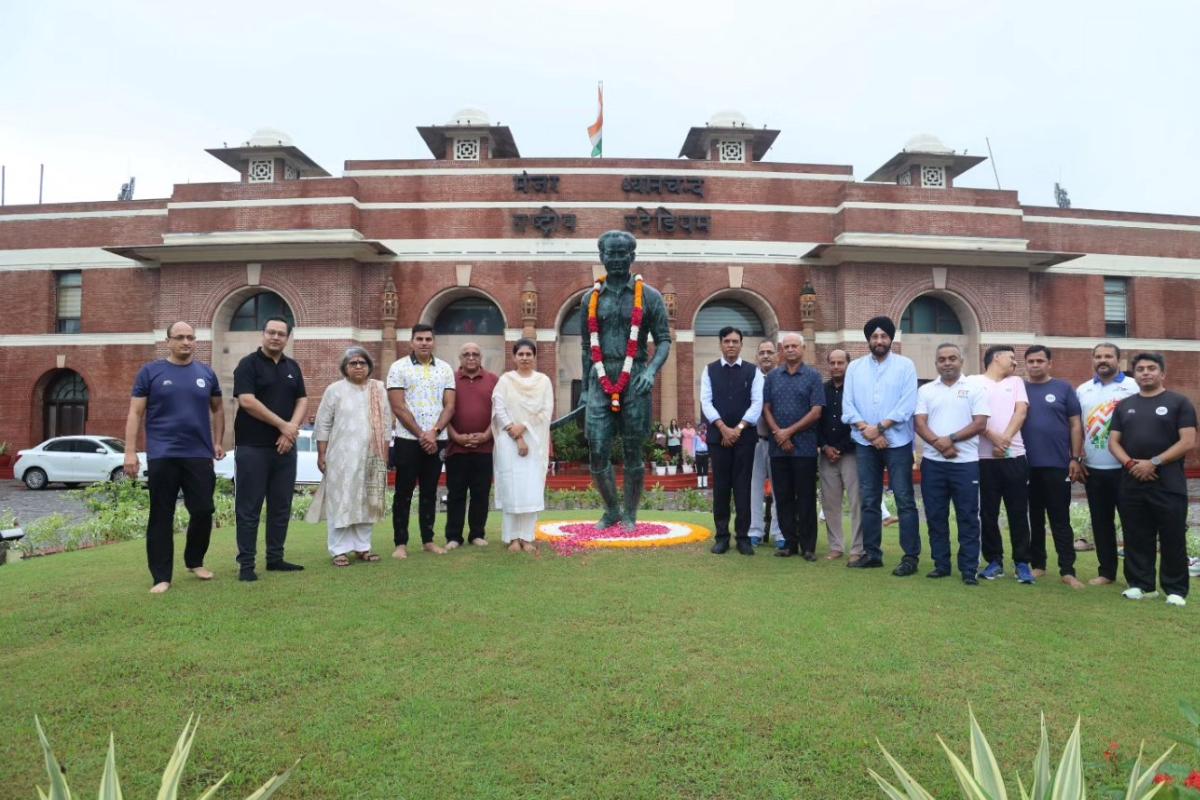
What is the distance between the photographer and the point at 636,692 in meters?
3.15

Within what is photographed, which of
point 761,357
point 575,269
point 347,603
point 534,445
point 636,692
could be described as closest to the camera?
point 636,692

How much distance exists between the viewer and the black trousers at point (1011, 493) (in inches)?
222

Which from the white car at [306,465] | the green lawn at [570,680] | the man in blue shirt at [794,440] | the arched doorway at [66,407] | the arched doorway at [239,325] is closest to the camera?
the green lawn at [570,680]

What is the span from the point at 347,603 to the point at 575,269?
18.2 m

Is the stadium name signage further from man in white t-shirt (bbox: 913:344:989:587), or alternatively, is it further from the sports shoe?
the sports shoe

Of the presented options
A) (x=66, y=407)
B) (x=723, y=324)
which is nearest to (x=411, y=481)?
(x=723, y=324)

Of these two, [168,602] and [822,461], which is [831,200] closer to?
[822,461]

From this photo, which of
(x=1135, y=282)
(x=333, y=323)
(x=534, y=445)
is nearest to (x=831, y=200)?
(x=1135, y=282)

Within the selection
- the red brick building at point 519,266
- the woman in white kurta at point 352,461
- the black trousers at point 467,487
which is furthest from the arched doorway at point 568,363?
the woman in white kurta at point 352,461

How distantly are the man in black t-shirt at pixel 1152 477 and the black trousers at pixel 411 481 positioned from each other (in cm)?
513

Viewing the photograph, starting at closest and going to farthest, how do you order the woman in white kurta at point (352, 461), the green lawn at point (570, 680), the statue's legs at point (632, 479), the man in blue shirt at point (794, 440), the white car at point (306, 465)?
the green lawn at point (570, 680)
the woman in white kurta at point (352, 461)
the man in blue shirt at point (794, 440)
the statue's legs at point (632, 479)
the white car at point (306, 465)

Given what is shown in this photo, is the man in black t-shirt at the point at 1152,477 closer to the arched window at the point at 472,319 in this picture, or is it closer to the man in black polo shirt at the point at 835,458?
the man in black polo shirt at the point at 835,458

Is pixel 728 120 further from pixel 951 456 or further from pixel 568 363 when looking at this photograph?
pixel 951 456

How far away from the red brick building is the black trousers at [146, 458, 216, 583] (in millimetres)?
16377
